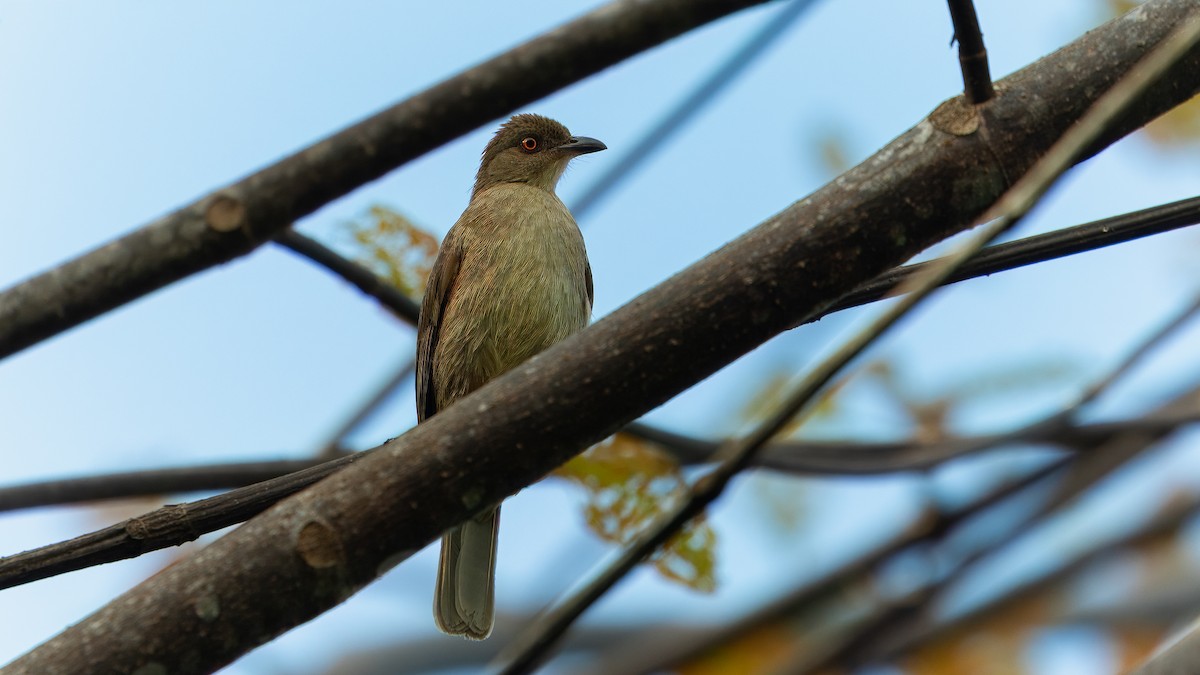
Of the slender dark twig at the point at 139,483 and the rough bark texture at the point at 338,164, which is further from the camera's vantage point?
the slender dark twig at the point at 139,483

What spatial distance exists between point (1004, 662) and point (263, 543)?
258 inches

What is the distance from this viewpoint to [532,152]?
6.95 m

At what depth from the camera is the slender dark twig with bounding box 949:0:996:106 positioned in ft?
9.85

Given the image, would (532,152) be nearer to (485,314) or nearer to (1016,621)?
(485,314)

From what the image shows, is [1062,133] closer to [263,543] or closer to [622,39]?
[622,39]

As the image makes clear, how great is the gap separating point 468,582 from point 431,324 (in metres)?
1.27

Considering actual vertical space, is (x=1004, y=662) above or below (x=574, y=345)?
above

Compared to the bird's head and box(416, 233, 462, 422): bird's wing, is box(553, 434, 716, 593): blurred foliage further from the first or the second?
the bird's head

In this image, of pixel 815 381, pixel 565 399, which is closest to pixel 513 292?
pixel 565 399

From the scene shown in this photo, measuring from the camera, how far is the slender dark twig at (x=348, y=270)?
4445 millimetres

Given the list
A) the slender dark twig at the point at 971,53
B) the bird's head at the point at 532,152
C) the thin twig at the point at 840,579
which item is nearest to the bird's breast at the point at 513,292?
the bird's head at the point at 532,152

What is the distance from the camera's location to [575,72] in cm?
247

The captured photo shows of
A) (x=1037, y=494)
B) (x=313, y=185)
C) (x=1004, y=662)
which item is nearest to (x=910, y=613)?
(x=1037, y=494)

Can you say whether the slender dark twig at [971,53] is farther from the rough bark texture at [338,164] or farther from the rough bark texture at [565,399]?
the rough bark texture at [338,164]
